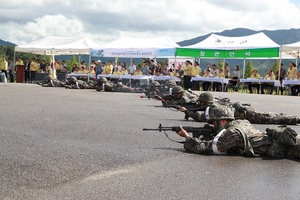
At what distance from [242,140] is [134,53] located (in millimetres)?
25846

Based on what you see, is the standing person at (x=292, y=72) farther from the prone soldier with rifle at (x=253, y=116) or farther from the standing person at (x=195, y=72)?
the prone soldier with rifle at (x=253, y=116)

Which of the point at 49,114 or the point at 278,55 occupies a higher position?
the point at 278,55

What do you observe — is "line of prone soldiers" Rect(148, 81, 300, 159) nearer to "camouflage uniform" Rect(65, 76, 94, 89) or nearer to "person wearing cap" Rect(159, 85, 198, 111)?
"person wearing cap" Rect(159, 85, 198, 111)

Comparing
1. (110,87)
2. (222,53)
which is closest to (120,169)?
(110,87)

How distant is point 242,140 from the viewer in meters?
7.05

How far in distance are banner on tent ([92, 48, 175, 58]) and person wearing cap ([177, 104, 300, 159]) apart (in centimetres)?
2331

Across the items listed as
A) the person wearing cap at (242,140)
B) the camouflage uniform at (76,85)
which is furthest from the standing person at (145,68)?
the person wearing cap at (242,140)

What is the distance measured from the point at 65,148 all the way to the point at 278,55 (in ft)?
71.4

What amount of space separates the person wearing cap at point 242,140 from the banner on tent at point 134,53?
23315 mm

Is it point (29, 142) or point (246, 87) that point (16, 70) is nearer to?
point (246, 87)

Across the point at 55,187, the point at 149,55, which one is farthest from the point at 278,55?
the point at 55,187

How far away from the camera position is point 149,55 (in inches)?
1251

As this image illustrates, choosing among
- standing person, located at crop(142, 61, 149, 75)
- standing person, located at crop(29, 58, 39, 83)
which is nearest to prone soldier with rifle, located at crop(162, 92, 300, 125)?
standing person, located at crop(142, 61, 149, 75)

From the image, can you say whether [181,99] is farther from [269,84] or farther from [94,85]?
[269,84]
